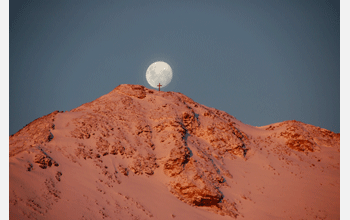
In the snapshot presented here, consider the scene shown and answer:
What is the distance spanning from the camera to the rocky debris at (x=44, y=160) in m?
17.2

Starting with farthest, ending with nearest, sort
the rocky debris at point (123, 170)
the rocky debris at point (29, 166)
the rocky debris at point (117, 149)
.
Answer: the rocky debris at point (117, 149)
the rocky debris at point (123, 170)
the rocky debris at point (29, 166)

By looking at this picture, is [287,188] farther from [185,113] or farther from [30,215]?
[30,215]

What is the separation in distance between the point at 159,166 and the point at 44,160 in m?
9.95

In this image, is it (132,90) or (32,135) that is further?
(132,90)

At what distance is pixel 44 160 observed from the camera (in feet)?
57.6

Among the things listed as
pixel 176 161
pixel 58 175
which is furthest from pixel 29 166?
pixel 176 161

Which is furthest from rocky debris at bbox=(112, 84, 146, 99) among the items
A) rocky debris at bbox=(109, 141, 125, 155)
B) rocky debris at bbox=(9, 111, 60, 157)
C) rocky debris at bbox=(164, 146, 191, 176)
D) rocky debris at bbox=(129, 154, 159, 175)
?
rocky debris at bbox=(164, 146, 191, 176)

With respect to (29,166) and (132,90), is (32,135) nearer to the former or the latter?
(29,166)

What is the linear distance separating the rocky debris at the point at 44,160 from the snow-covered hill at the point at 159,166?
64mm

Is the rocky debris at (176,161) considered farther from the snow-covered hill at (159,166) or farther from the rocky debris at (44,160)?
the rocky debris at (44,160)

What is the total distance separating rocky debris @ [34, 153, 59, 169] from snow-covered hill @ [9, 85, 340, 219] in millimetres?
64

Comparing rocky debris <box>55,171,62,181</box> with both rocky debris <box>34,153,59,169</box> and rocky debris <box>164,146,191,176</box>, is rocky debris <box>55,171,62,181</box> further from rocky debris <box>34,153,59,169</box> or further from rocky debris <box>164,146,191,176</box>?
rocky debris <box>164,146,191,176</box>

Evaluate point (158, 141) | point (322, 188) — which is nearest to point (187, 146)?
Answer: point (158, 141)

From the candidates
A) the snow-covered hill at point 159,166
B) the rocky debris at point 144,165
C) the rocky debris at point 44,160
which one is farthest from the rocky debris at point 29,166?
the rocky debris at point 144,165
